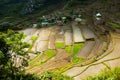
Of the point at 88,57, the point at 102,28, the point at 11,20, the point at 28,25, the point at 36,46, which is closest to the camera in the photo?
the point at 88,57

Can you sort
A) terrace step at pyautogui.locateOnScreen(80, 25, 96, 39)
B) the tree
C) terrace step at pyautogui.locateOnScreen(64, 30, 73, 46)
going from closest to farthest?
the tree < terrace step at pyautogui.locateOnScreen(64, 30, 73, 46) < terrace step at pyautogui.locateOnScreen(80, 25, 96, 39)

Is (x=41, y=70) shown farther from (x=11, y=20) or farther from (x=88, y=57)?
(x=11, y=20)

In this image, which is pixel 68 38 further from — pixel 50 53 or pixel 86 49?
pixel 86 49

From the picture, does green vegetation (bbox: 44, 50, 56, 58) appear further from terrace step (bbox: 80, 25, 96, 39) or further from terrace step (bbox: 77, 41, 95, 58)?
terrace step (bbox: 80, 25, 96, 39)

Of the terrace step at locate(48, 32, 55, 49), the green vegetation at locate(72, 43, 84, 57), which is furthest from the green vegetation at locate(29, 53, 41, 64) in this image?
the green vegetation at locate(72, 43, 84, 57)

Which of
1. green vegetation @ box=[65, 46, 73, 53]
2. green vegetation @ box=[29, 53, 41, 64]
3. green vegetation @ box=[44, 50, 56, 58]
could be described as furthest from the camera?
green vegetation @ box=[65, 46, 73, 53]

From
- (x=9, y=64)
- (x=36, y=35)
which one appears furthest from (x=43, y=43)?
(x=9, y=64)

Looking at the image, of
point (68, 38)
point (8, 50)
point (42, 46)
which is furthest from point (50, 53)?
point (8, 50)

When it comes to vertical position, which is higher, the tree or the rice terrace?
the tree
